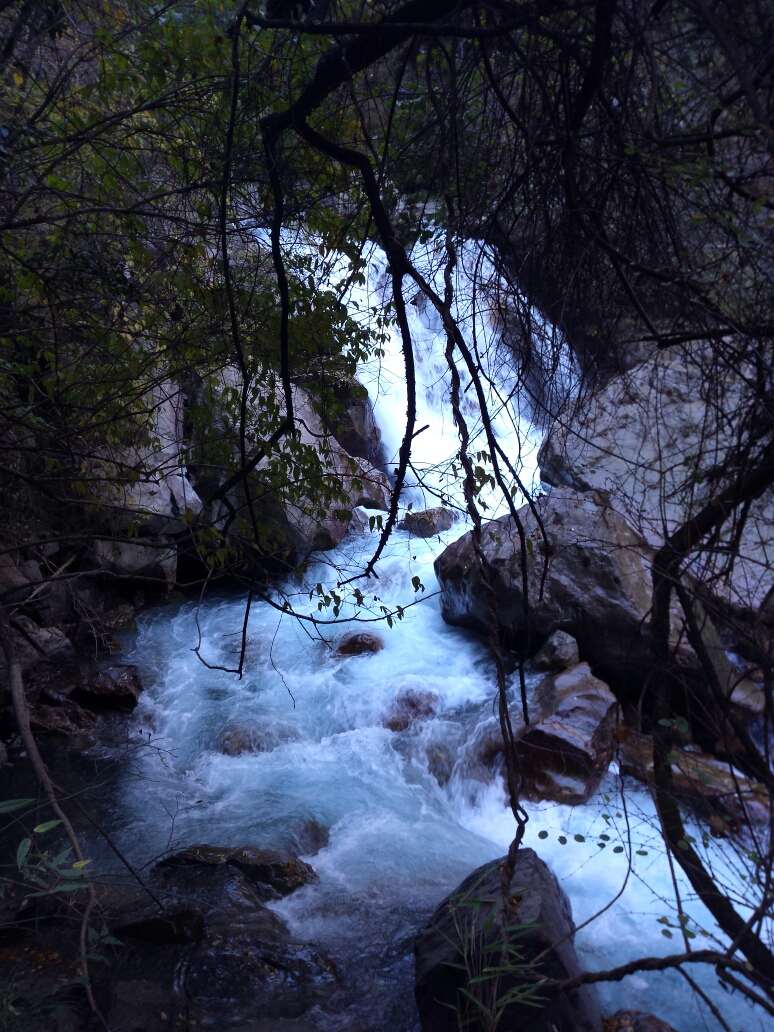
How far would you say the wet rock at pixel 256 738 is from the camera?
580 cm

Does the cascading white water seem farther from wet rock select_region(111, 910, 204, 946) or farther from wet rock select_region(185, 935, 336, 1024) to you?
wet rock select_region(111, 910, 204, 946)

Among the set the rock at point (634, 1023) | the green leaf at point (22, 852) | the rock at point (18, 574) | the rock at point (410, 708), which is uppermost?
the rock at point (18, 574)

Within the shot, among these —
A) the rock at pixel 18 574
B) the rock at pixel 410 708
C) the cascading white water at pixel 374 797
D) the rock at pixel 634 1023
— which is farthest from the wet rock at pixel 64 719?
the rock at pixel 634 1023

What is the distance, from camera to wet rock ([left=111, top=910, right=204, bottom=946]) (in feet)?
11.2

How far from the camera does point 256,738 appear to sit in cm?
592

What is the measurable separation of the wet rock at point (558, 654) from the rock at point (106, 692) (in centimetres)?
381

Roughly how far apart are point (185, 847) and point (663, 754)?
Answer: 10.6 feet

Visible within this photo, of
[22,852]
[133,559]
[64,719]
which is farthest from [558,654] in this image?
[22,852]

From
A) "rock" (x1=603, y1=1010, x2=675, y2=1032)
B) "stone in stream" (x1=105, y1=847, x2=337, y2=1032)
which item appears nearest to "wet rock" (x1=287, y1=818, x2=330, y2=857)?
"stone in stream" (x1=105, y1=847, x2=337, y2=1032)

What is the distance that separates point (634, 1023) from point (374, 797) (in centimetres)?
243

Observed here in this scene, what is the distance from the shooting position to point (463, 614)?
7.42 m

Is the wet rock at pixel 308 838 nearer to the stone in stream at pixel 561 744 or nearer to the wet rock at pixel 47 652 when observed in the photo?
the stone in stream at pixel 561 744

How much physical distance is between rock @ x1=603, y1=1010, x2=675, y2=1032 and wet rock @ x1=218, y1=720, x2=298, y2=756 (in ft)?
11.0

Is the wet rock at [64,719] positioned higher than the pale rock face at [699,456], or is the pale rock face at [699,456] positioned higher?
the pale rock face at [699,456]
